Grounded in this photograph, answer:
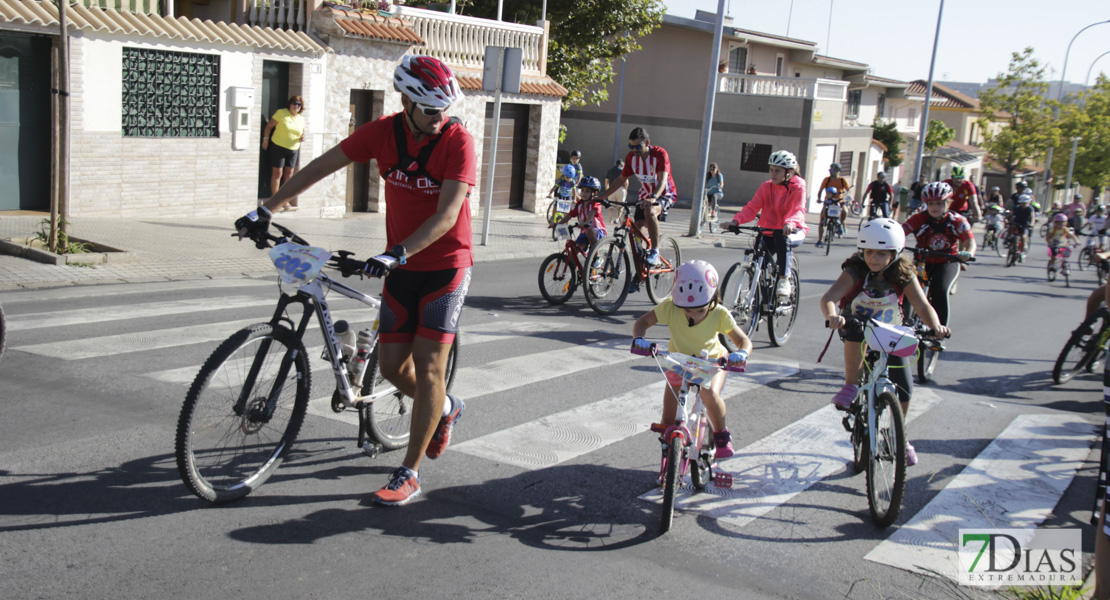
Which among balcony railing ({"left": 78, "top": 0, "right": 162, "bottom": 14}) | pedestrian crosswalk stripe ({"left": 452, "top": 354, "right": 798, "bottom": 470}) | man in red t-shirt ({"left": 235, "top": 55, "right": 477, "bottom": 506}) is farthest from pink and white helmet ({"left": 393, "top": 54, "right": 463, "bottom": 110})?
balcony railing ({"left": 78, "top": 0, "right": 162, "bottom": 14})

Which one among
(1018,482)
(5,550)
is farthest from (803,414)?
(5,550)

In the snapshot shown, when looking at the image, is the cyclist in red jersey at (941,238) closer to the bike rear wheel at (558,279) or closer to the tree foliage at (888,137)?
the bike rear wheel at (558,279)

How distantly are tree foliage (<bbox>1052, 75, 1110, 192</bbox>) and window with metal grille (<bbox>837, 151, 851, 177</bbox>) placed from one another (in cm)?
2982

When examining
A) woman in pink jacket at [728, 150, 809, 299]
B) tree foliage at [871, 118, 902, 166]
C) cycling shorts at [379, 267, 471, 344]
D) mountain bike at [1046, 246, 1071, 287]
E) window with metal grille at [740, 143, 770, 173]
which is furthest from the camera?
tree foliage at [871, 118, 902, 166]

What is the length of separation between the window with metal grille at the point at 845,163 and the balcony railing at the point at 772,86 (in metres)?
6.11

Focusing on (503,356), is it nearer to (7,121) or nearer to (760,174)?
(7,121)

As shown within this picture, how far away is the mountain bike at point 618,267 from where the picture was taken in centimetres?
1098

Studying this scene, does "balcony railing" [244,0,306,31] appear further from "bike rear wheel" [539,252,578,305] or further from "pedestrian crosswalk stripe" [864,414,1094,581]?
"pedestrian crosswalk stripe" [864,414,1094,581]

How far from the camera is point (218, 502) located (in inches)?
186

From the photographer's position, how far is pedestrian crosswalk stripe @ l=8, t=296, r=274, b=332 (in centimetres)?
816

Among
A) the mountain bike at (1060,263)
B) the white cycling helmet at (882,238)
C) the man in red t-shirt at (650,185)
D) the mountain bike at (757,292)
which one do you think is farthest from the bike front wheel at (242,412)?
the mountain bike at (1060,263)

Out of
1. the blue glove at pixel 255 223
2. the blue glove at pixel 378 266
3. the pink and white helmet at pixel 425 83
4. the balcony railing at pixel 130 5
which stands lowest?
the blue glove at pixel 378 266

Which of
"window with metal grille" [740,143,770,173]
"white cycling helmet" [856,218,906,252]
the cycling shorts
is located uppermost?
"window with metal grille" [740,143,770,173]

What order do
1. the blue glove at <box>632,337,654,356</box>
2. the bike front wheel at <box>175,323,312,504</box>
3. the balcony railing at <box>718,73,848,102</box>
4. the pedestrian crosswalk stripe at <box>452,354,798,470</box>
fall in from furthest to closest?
the balcony railing at <box>718,73,848,102</box> < the pedestrian crosswalk stripe at <box>452,354,798,470</box> < the blue glove at <box>632,337,654,356</box> < the bike front wheel at <box>175,323,312,504</box>
